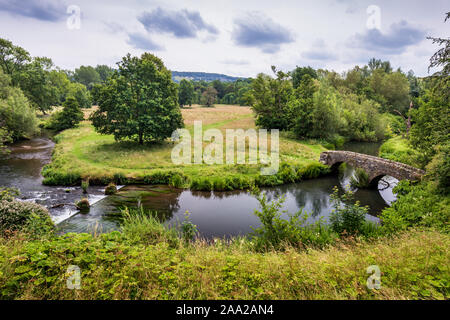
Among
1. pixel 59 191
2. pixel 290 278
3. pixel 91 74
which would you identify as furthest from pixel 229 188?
pixel 91 74

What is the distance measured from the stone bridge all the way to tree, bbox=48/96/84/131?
4572cm

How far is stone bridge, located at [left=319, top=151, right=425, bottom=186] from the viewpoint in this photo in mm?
16922

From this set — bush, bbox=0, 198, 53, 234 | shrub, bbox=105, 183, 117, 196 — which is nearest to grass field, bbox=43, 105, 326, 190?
shrub, bbox=105, 183, 117, 196

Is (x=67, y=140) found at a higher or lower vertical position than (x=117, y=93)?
lower

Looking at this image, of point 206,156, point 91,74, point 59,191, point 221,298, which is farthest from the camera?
point 91,74

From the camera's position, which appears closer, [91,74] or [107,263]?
[107,263]

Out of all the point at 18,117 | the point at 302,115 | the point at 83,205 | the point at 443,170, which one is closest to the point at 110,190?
the point at 83,205

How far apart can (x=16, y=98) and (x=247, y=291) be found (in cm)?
4581

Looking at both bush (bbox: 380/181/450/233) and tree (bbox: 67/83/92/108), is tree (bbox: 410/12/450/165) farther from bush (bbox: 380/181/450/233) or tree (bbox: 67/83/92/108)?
tree (bbox: 67/83/92/108)

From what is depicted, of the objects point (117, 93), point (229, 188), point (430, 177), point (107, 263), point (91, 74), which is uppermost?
point (91, 74)

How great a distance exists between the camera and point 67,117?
4572 centimetres

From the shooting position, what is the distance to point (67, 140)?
35250 mm

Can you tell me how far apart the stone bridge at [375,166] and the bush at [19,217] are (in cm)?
2152
